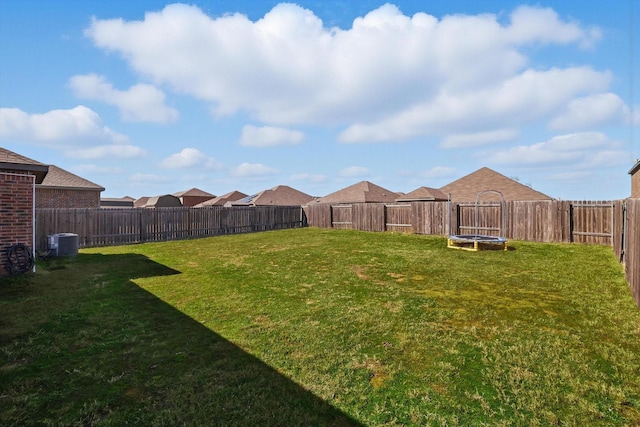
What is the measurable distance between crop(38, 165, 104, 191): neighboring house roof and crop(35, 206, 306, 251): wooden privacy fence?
888 cm

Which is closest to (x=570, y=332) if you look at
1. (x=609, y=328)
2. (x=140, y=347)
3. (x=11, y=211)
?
(x=609, y=328)

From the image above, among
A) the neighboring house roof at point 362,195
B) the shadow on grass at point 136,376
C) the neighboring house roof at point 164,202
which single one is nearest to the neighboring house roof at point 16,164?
the shadow on grass at point 136,376

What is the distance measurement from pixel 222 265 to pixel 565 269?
9.44 m

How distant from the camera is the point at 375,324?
455cm

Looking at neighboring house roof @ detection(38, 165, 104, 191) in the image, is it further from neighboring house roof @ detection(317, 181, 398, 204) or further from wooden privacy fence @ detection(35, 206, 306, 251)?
neighboring house roof @ detection(317, 181, 398, 204)

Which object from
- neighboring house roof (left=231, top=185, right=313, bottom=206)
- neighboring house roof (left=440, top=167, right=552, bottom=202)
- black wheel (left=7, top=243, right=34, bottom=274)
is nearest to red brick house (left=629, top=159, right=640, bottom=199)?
neighboring house roof (left=440, top=167, right=552, bottom=202)

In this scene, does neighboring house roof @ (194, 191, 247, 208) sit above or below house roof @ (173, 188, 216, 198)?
below

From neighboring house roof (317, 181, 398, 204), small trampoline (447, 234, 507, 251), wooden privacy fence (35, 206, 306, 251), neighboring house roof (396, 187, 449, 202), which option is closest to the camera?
small trampoline (447, 234, 507, 251)

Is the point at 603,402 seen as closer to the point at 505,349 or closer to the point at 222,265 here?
the point at 505,349

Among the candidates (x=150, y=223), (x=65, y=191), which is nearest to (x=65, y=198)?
(x=65, y=191)

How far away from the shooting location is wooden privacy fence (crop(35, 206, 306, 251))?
13.0 m

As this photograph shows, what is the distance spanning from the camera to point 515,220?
553 inches

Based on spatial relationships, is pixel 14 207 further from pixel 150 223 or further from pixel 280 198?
pixel 280 198

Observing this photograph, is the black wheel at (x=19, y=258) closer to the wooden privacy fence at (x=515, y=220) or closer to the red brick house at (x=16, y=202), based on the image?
the red brick house at (x=16, y=202)
